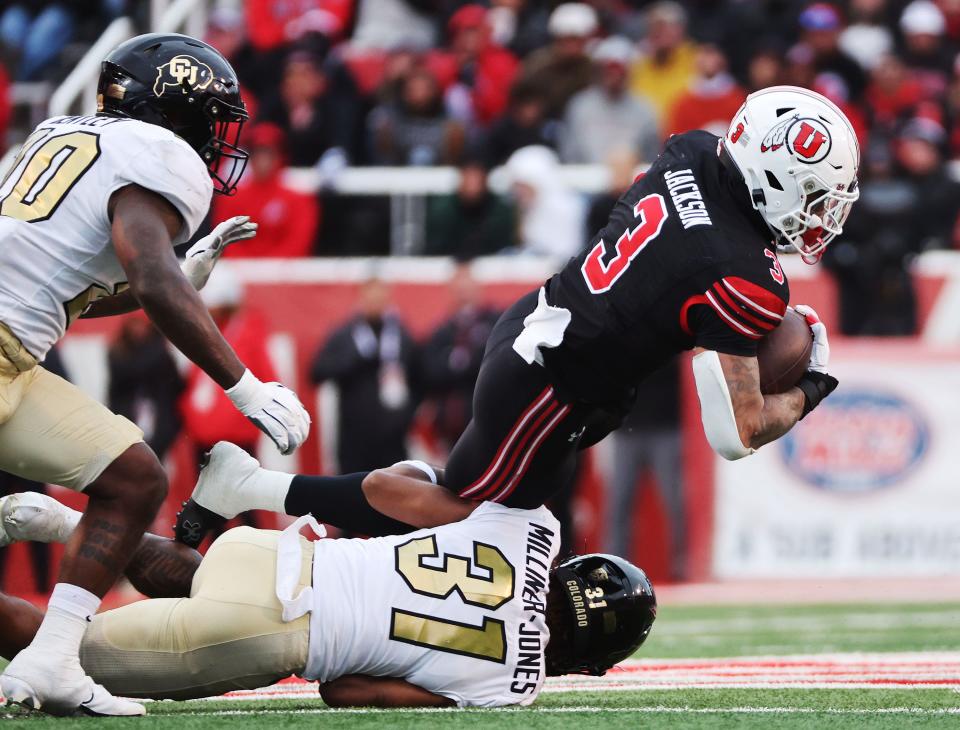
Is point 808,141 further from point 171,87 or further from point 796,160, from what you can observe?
point 171,87

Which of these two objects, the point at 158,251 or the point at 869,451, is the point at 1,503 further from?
the point at 869,451

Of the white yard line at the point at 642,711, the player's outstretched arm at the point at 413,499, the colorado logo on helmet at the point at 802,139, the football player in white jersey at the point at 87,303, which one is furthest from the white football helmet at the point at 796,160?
the football player in white jersey at the point at 87,303

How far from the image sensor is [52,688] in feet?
13.4

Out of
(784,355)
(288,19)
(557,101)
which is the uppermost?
(288,19)

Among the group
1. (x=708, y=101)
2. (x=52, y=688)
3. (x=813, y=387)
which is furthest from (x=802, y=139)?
(x=708, y=101)

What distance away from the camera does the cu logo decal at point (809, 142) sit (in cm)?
467

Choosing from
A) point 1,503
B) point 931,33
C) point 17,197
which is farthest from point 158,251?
point 931,33

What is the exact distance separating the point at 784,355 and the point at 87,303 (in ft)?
6.47

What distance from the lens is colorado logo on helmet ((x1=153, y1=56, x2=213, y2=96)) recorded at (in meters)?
4.56

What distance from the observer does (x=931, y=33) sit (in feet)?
37.5

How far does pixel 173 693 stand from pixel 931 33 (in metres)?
8.63

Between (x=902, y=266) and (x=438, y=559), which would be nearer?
(x=438, y=559)

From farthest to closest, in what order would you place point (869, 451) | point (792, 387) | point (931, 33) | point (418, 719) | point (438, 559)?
point (931, 33)
point (869, 451)
point (792, 387)
point (438, 559)
point (418, 719)

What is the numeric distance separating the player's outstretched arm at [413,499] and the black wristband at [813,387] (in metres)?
1.01
